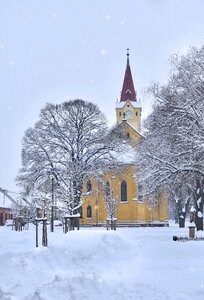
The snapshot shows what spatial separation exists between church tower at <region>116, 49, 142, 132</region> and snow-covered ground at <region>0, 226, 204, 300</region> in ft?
157

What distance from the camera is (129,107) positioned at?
66750mm

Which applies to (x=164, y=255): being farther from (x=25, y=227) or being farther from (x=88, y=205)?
(x=88, y=205)

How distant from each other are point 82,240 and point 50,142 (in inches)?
1016

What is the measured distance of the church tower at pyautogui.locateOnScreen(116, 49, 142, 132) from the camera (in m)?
66.0

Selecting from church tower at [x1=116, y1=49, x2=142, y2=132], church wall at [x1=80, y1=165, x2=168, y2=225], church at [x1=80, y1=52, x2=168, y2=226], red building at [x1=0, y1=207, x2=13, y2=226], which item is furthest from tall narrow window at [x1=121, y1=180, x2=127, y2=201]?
red building at [x1=0, y1=207, x2=13, y2=226]

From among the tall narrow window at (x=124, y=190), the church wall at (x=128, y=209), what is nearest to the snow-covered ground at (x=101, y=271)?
the church wall at (x=128, y=209)

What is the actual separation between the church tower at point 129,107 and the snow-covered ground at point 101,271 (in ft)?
157

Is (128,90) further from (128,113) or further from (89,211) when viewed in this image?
(89,211)

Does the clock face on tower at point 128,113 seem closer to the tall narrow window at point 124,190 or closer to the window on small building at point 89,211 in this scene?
the tall narrow window at point 124,190

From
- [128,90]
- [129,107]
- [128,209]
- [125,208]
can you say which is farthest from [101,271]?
[128,90]

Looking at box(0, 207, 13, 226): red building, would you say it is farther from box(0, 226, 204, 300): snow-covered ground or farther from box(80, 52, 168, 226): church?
box(0, 226, 204, 300): snow-covered ground

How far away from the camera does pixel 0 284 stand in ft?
30.7

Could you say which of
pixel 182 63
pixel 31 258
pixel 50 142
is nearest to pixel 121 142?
pixel 50 142

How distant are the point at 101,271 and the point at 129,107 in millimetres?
56190
